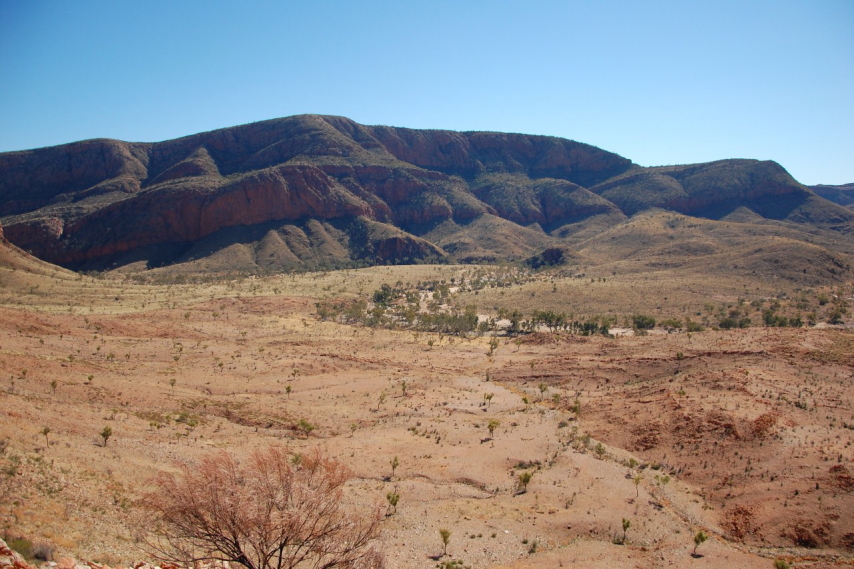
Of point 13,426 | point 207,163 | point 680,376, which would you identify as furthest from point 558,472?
point 207,163

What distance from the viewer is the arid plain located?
16312mm

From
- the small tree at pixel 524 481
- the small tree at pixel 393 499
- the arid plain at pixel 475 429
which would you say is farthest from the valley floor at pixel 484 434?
the small tree at pixel 393 499

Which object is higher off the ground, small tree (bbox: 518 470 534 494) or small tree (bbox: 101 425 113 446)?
A: small tree (bbox: 101 425 113 446)

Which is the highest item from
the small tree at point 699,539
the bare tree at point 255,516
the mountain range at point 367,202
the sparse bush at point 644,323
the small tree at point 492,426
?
the mountain range at point 367,202

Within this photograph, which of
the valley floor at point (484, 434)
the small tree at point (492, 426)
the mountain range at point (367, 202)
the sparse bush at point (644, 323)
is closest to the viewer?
the valley floor at point (484, 434)

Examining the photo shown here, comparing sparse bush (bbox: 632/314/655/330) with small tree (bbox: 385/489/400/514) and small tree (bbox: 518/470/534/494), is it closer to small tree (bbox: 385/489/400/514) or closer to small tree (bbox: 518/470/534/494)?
small tree (bbox: 518/470/534/494)

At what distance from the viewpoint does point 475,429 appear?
2836 cm

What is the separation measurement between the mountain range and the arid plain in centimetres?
6352

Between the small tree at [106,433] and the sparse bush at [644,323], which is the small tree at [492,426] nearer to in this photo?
the small tree at [106,433]

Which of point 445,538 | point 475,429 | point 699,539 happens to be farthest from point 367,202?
point 699,539

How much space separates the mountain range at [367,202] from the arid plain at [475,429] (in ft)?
208

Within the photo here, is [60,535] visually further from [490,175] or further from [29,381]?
[490,175]

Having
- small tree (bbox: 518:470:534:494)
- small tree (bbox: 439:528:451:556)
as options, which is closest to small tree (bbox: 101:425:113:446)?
small tree (bbox: 439:528:451:556)

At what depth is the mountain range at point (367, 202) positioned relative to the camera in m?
113
